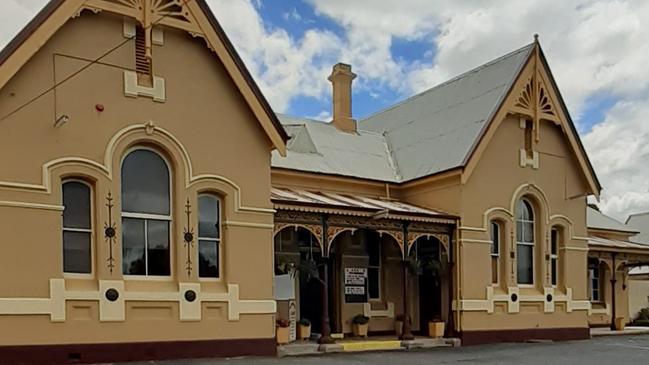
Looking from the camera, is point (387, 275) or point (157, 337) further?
Answer: point (387, 275)

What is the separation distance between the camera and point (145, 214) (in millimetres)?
13500

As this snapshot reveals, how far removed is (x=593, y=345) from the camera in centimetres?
1898

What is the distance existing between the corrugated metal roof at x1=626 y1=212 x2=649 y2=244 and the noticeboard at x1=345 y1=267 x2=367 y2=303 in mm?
34134

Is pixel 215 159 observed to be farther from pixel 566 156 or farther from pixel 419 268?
pixel 566 156

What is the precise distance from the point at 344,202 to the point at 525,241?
6.41 meters

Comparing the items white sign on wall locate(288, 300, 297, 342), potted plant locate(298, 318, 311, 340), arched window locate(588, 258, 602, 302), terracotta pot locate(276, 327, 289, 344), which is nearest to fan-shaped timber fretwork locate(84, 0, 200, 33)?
terracotta pot locate(276, 327, 289, 344)

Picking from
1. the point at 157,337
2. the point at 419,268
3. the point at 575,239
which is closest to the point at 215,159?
the point at 157,337

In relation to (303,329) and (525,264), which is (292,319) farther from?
(525,264)

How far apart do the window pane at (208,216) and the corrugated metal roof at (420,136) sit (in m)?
4.11

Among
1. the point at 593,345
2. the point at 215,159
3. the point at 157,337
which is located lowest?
the point at 593,345

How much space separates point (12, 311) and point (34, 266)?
0.85 m

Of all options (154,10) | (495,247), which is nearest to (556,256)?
(495,247)

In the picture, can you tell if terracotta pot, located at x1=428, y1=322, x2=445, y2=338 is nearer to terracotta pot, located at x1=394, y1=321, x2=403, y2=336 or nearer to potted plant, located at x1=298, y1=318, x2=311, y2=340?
terracotta pot, located at x1=394, y1=321, x2=403, y2=336

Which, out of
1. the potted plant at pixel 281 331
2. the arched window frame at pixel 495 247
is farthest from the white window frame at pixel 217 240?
the arched window frame at pixel 495 247
